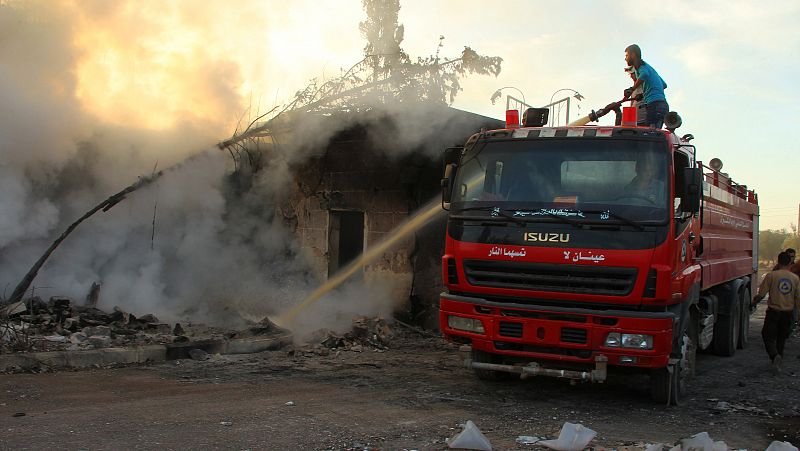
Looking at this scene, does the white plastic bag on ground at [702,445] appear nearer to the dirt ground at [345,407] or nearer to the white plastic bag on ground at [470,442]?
the dirt ground at [345,407]

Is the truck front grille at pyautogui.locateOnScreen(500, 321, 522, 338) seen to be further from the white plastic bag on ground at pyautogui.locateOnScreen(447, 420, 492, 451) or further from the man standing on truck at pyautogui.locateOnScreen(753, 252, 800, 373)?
the man standing on truck at pyautogui.locateOnScreen(753, 252, 800, 373)

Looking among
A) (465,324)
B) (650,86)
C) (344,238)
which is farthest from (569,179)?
(344,238)

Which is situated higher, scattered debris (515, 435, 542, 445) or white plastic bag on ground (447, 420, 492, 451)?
white plastic bag on ground (447, 420, 492, 451)

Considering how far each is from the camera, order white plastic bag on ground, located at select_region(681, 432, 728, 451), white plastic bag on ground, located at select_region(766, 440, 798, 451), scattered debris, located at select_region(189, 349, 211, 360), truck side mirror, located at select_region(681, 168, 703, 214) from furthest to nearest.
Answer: scattered debris, located at select_region(189, 349, 211, 360) → truck side mirror, located at select_region(681, 168, 703, 214) → white plastic bag on ground, located at select_region(681, 432, 728, 451) → white plastic bag on ground, located at select_region(766, 440, 798, 451)

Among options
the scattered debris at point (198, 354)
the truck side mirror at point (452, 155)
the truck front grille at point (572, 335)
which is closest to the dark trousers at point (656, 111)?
the truck side mirror at point (452, 155)

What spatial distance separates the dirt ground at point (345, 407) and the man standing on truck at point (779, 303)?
1.30 ft

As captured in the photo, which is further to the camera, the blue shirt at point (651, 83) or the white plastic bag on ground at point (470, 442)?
the blue shirt at point (651, 83)

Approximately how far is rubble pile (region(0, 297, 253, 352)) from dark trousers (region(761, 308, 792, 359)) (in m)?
6.48

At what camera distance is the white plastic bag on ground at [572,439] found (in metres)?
4.34

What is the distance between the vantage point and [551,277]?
5367 millimetres

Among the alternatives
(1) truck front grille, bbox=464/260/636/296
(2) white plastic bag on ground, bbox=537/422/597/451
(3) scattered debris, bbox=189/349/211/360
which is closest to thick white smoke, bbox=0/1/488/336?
(3) scattered debris, bbox=189/349/211/360

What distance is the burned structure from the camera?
9.30 meters

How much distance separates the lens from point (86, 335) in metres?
7.46

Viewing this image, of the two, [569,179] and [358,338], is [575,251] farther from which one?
[358,338]
